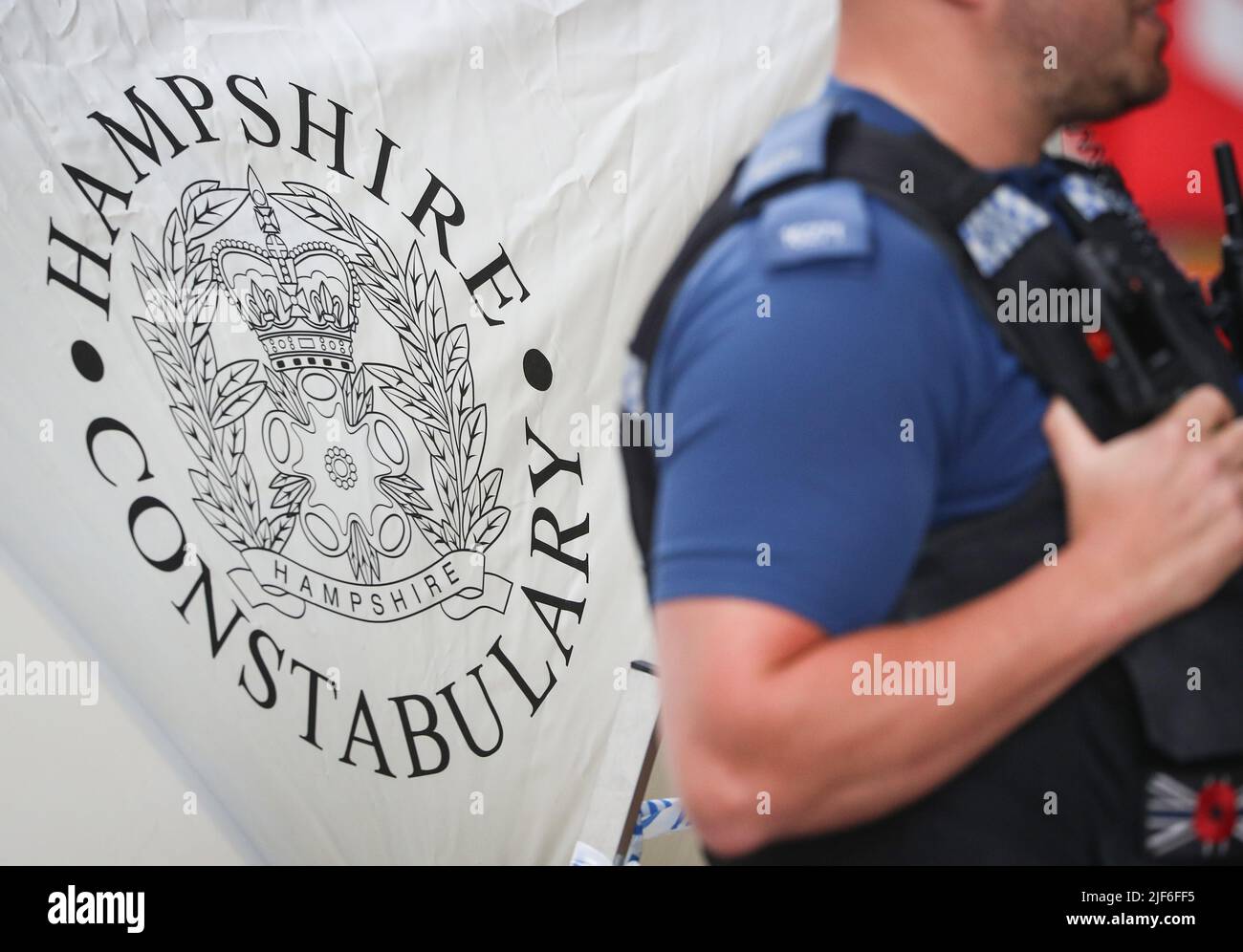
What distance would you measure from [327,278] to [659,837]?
0.70 metres

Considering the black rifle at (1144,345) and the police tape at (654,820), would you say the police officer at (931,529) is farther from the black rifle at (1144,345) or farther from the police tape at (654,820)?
the police tape at (654,820)

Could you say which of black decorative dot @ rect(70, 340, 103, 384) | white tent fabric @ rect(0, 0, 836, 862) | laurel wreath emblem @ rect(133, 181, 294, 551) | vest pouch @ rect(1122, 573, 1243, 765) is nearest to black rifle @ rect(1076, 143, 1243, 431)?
vest pouch @ rect(1122, 573, 1243, 765)

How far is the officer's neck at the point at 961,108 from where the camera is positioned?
2.31 feet

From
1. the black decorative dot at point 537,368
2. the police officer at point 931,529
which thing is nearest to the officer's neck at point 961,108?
the police officer at point 931,529

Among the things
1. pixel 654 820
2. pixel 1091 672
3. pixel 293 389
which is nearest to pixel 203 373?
pixel 293 389

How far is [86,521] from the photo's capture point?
1.22m

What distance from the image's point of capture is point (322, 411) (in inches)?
46.3

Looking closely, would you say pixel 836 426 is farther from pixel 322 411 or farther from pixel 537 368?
pixel 322 411

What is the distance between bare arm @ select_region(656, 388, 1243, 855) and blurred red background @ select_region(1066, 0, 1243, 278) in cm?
40

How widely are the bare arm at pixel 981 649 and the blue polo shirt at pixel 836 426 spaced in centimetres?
2

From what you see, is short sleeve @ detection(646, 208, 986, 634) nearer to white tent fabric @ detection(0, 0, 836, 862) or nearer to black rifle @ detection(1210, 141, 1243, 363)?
black rifle @ detection(1210, 141, 1243, 363)
